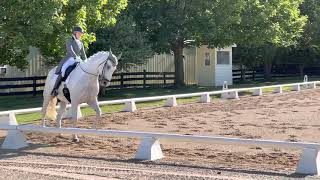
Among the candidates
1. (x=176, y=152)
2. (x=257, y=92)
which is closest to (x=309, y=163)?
(x=176, y=152)

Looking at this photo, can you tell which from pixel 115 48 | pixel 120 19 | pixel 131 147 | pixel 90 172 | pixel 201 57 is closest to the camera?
pixel 90 172

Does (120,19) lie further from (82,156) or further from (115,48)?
(82,156)

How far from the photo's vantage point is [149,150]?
1051 centimetres

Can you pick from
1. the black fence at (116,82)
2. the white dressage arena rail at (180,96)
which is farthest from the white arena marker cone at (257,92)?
the black fence at (116,82)

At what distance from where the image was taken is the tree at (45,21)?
19.7 m

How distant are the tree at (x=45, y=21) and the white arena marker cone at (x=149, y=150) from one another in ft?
33.7

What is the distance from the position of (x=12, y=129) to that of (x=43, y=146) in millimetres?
807

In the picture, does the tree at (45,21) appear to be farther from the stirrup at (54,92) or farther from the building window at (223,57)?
the building window at (223,57)

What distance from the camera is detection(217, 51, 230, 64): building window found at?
135 ft

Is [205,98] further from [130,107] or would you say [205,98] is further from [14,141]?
[14,141]

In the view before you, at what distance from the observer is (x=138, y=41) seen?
2961cm

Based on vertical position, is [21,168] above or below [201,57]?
below

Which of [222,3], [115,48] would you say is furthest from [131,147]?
[222,3]

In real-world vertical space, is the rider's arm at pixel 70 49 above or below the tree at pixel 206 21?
below
